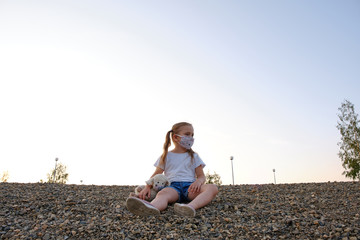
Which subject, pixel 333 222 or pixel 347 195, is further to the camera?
pixel 347 195

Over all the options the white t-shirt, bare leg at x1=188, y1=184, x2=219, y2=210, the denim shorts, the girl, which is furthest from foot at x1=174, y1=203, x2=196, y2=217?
the white t-shirt

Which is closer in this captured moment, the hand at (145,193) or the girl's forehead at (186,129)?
the hand at (145,193)

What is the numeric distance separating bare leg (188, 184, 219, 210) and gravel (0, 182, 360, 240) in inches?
4.6

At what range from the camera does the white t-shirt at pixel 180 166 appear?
5.04m

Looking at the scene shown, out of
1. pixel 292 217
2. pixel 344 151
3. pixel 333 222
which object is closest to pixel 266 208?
pixel 292 217

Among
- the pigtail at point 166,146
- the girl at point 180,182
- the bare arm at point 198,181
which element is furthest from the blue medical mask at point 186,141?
the bare arm at point 198,181

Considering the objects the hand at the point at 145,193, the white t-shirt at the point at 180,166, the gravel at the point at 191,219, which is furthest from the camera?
the white t-shirt at the point at 180,166

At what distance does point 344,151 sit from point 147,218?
26.1 metres

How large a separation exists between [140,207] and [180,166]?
1233 mm

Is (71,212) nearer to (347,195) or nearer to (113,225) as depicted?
(113,225)

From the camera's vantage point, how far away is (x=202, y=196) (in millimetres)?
4527

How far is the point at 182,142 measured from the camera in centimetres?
535

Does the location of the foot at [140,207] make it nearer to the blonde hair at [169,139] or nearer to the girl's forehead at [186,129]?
the blonde hair at [169,139]

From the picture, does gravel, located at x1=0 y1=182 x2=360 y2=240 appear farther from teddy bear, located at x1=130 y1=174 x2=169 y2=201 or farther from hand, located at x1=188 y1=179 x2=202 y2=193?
teddy bear, located at x1=130 y1=174 x2=169 y2=201
